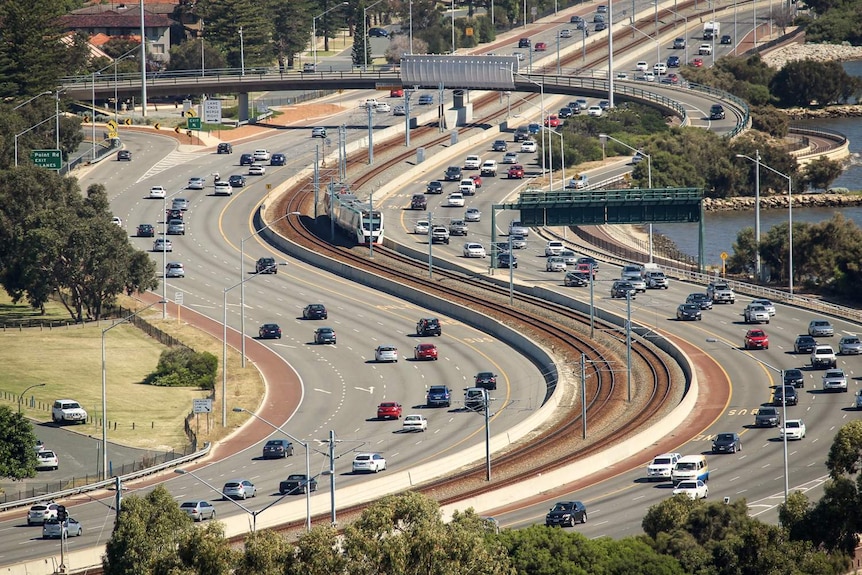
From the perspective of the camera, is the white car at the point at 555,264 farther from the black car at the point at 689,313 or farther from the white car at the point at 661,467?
the white car at the point at 661,467

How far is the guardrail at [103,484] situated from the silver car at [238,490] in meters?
5.86

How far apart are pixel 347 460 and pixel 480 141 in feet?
344

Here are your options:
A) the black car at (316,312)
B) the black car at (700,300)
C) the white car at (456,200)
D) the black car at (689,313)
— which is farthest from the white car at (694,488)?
the white car at (456,200)

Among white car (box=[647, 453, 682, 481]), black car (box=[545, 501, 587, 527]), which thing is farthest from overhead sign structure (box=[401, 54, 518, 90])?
black car (box=[545, 501, 587, 527])

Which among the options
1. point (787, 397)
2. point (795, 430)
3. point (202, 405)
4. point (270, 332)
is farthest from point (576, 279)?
point (795, 430)

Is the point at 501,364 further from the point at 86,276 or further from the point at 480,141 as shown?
the point at 480,141

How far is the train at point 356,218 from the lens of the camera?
147000 millimetres

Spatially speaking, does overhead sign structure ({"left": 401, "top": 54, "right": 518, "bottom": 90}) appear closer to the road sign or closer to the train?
the train

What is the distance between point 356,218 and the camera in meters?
148

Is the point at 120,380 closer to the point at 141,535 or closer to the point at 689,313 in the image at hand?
the point at 689,313

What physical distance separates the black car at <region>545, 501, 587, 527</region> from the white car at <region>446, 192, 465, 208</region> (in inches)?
3607

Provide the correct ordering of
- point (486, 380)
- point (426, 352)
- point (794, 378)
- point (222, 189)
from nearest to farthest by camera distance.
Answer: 1. point (794, 378)
2. point (486, 380)
3. point (426, 352)
4. point (222, 189)

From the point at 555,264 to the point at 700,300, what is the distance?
18.3 metres

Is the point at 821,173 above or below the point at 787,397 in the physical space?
above
